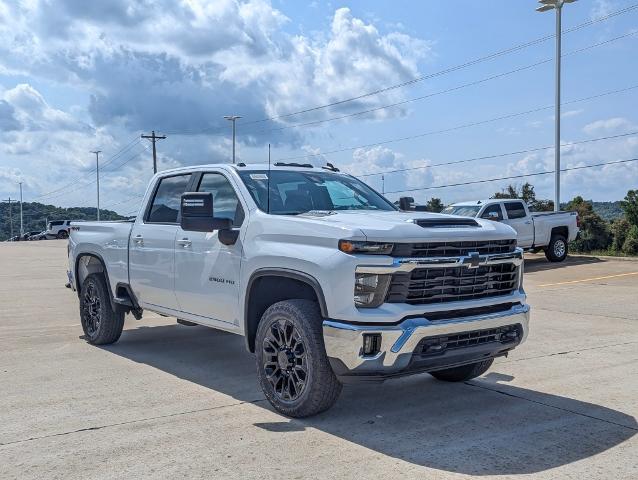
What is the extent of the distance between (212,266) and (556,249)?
55.0 ft

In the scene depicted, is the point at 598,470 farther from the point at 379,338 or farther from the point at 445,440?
the point at 379,338

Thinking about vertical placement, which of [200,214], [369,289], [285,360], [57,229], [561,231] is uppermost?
[200,214]

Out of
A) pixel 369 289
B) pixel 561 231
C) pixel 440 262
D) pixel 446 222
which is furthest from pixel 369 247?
pixel 561 231

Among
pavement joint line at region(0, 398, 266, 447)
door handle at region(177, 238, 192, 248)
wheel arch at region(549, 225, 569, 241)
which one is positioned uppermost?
door handle at region(177, 238, 192, 248)

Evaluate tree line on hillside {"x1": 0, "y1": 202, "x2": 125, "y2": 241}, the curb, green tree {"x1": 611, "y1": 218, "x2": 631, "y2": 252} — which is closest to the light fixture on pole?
the curb

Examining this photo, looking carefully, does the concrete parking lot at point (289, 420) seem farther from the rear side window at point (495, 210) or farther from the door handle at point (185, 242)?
the rear side window at point (495, 210)

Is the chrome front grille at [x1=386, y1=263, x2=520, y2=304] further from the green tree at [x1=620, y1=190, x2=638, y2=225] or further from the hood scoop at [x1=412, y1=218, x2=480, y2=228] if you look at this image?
the green tree at [x1=620, y1=190, x2=638, y2=225]

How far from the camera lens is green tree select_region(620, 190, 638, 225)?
41469mm

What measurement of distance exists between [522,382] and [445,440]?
1.90 meters

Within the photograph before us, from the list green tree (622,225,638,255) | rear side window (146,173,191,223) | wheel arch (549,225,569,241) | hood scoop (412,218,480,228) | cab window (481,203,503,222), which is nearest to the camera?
hood scoop (412,218,480,228)

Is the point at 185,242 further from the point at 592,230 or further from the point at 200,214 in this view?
the point at 592,230

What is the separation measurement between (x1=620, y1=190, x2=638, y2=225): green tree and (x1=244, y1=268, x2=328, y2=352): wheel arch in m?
40.3

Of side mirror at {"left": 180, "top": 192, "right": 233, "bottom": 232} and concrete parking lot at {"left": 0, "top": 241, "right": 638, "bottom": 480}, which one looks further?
side mirror at {"left": 180, "top": 192, "right": 233, "bottom": 232}

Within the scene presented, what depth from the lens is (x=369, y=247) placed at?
4801 millimetres
